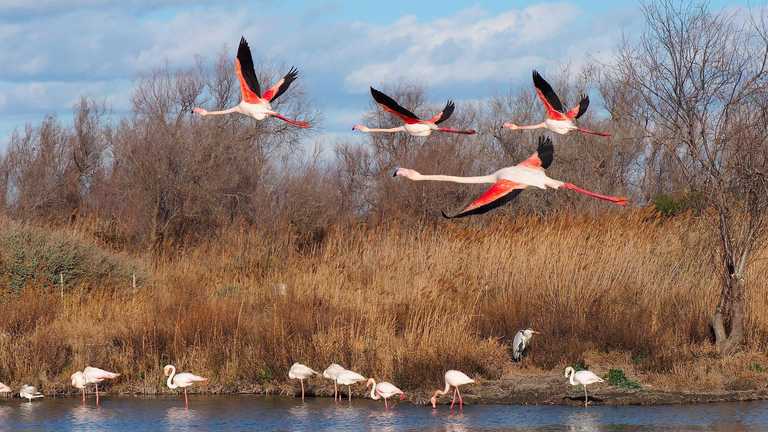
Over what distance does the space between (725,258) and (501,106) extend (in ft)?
71.3

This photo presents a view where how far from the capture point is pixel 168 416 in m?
13.9

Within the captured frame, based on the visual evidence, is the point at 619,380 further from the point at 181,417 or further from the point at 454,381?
the point at 181,417

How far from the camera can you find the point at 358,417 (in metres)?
13.5

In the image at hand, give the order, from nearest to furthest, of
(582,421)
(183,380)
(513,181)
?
(513,181) < (582,421) < (183,380)

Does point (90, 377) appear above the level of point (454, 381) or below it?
above

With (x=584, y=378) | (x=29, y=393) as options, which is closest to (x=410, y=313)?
(x=584, y=378)

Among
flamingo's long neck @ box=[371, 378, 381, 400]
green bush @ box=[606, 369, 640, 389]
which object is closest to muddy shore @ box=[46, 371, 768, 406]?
green bush @ box=[606, 369, 640, 389]

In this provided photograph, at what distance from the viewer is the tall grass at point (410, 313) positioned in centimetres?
1534

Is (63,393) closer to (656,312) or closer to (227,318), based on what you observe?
(227,318)

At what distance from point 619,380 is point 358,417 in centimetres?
322

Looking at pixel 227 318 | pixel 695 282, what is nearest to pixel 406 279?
pixel 227 318

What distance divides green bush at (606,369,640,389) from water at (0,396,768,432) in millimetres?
808

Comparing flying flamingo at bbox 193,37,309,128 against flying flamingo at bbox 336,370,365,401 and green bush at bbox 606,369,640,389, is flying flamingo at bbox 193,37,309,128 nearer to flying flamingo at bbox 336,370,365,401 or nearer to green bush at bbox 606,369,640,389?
flying flamingo at bbox 336,370,365,401

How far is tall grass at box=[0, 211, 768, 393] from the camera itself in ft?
50.3
